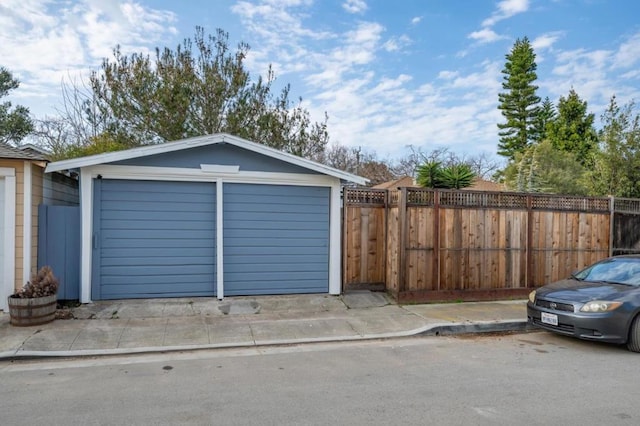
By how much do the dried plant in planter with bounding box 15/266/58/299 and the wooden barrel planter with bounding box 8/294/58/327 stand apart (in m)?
0.10

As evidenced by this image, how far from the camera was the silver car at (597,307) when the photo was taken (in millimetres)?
5922

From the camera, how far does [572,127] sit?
30.0 m

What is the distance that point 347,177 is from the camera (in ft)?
28.7

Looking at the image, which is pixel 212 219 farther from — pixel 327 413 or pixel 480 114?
pixel 480 114

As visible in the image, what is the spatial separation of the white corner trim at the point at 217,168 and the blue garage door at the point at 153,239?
0.30 m

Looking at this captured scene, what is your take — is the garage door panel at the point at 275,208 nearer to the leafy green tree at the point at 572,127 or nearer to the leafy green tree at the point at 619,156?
the leafy green tree at the point at 619,156

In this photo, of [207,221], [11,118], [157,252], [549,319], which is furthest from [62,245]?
[11,118]

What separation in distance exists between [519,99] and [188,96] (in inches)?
1175

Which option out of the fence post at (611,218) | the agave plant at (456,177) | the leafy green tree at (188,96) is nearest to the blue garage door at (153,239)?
the agave plant at (456,177)

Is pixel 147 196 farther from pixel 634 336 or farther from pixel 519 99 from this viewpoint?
pixel 519 99

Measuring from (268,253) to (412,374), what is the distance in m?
4.32

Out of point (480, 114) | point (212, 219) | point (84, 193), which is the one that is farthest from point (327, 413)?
point (480, 114)

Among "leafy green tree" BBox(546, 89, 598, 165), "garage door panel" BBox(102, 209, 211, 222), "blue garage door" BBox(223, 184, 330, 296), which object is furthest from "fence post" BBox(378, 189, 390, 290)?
"leafy green tree" BBox(546, 89, 598, 165)

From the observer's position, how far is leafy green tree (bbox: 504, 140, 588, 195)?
802 inches
